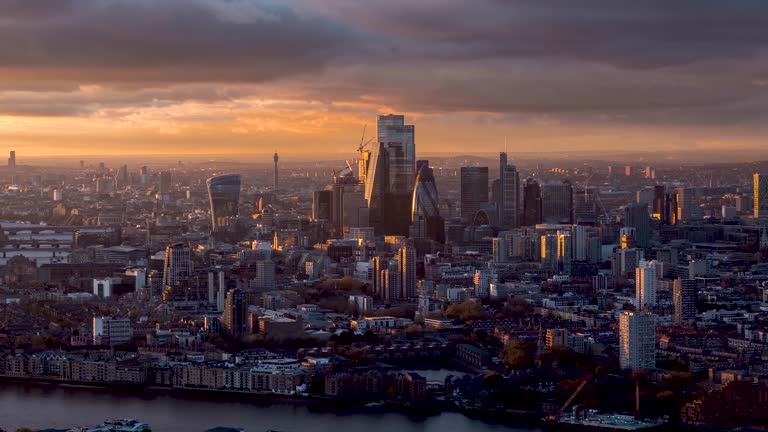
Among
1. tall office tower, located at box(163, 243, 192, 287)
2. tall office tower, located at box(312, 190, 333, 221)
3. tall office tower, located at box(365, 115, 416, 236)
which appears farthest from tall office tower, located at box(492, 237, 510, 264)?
tall office tower, located at box(163, 243, 192, 287)

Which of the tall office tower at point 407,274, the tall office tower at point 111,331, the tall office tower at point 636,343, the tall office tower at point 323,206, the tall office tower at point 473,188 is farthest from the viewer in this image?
the tall office tower at point 473,188

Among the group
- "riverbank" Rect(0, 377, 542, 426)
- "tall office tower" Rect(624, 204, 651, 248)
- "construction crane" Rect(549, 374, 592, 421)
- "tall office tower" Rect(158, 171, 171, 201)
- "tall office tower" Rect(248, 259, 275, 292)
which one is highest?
"tall office tower" Rect(158, 171, 171, 201)

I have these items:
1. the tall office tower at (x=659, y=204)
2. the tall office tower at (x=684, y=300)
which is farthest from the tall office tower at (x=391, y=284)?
the tall office tower at (x=659, y=204)

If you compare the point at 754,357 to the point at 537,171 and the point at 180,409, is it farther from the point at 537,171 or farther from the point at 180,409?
the point at 537,171

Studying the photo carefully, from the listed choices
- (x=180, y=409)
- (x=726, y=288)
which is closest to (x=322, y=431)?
(x=180, y=409)

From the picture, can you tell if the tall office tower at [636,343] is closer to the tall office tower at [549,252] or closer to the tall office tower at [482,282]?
the tall office tower at [482,282]

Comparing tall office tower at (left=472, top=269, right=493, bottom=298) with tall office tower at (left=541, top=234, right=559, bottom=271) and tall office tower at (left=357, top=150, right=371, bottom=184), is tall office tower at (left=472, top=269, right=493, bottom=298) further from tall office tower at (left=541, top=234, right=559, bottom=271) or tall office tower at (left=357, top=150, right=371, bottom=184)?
tall office tower at (left=357, top=150, right=371, bottom=184)
